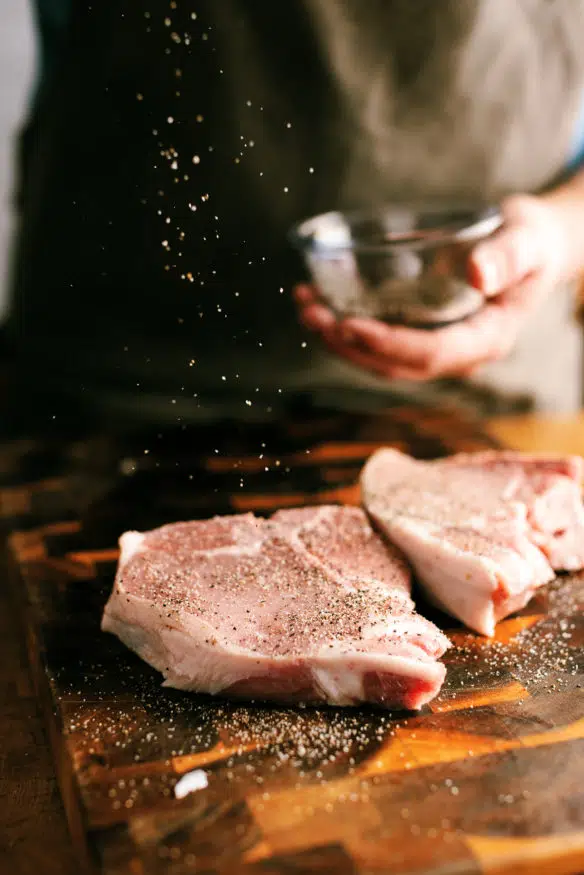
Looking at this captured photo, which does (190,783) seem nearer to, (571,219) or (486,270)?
(486,270)

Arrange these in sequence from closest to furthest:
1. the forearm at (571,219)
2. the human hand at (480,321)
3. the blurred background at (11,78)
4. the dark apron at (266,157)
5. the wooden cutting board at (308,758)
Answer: the wooden cutting board at (308,758) < the human hand at (480,321) < the dark apron at (266,157) < the forearm at (571,219) < the blurred background at (11,78)

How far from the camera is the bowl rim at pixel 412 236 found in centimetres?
200

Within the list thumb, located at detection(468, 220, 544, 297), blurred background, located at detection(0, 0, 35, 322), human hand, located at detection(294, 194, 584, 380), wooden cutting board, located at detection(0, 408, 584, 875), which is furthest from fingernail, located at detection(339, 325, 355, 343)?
blurred background, located at detection(0, 0, 35, 322)

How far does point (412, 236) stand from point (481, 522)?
710 mm

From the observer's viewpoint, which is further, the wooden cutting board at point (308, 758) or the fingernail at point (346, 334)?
the fingernail at point (346, 334)

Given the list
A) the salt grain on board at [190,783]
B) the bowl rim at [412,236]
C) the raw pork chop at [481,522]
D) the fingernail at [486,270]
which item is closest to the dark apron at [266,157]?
the bowl rim at [412,236]

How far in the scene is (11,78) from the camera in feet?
9.14

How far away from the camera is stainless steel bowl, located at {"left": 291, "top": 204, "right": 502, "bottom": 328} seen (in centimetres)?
201

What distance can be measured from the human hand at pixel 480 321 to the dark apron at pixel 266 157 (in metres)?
0.26

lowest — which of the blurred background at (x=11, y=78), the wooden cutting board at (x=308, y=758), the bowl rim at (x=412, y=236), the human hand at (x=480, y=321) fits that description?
the wooden cutting board at (x=308, y=758)

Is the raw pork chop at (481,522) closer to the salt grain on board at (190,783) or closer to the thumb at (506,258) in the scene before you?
the thumb at (506,258)

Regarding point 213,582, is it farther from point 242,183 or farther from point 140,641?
point 242,183

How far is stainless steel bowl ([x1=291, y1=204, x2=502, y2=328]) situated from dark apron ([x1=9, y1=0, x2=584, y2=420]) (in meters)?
0.25

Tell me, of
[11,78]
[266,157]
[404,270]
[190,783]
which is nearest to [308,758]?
[190,783]
